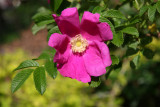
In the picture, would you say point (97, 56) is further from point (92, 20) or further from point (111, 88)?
point (111, 88)

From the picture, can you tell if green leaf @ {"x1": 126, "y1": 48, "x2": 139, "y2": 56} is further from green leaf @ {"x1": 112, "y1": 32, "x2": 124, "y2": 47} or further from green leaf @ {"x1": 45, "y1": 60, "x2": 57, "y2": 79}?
green leaf @ {"x1": 45, "y1": 60, "x2": 57, "y2": 79}

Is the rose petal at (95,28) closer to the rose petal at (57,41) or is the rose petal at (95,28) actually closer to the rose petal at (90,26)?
the rose petal at (90,26)

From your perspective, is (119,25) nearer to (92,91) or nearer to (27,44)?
(92,91)

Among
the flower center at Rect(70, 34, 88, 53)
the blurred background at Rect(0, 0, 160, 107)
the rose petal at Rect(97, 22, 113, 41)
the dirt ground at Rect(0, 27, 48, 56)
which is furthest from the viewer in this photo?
the dirt ground at Rect(0, 27, 48, 56)

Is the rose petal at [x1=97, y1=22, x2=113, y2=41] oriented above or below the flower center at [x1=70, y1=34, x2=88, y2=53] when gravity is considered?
above

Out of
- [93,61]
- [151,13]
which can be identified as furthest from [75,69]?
[151,13]

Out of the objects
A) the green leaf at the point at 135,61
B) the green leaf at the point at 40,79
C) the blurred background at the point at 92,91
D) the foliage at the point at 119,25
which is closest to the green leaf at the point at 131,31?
the foliage at the point at 119,25

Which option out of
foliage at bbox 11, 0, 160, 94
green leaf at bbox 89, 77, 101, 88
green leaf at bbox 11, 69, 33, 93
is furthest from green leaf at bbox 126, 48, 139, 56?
green leaf at bbox 11, 69, 33, 93
